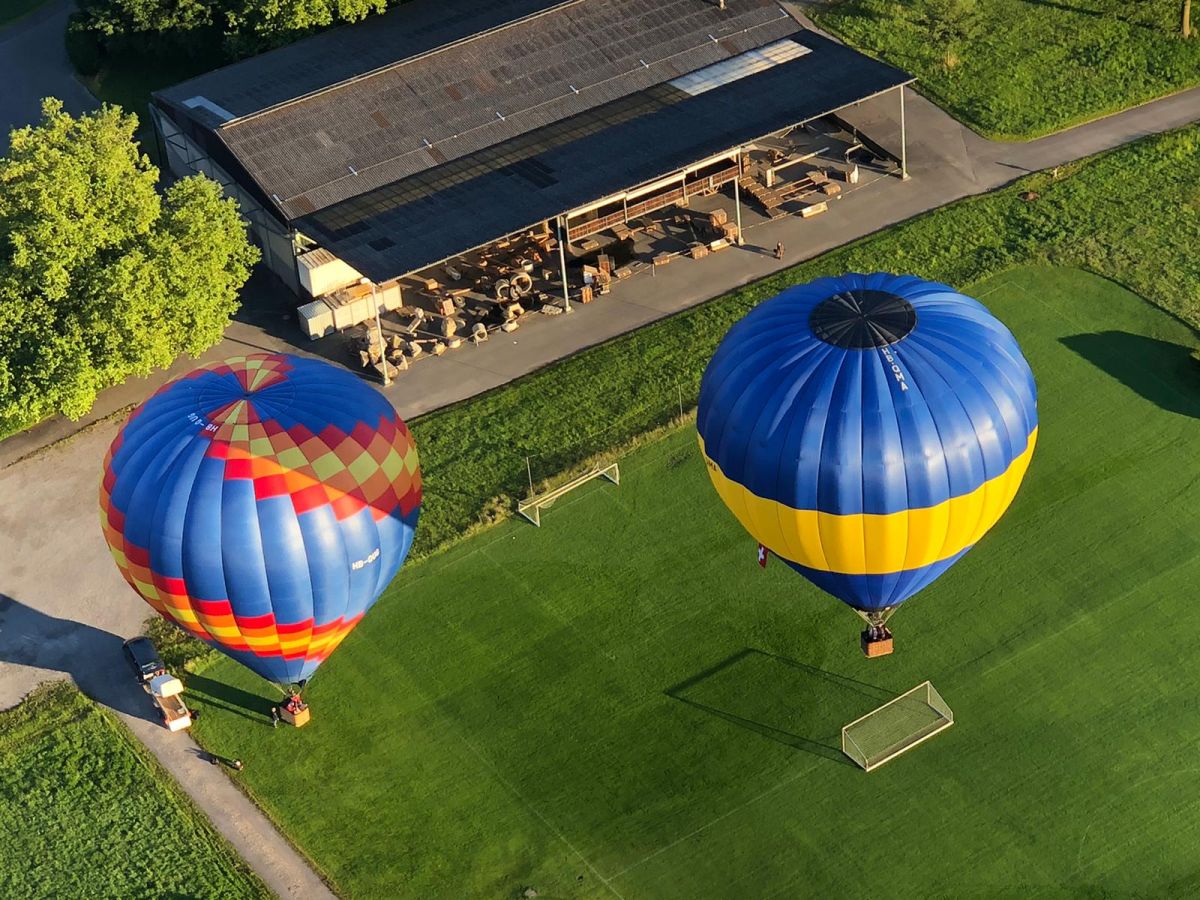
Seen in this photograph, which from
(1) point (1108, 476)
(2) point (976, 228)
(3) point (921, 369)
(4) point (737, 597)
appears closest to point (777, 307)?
(3) point (921, 369)

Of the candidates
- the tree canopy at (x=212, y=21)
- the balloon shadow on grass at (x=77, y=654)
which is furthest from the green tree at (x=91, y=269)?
the tree canopy at (x=212, y=21)

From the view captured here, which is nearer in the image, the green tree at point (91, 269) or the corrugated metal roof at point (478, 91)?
the green tree at point (91, 269)

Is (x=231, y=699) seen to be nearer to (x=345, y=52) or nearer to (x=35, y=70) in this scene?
(x=345, y=52)

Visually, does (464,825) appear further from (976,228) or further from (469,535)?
(976,228)

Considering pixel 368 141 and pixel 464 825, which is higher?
pixel 368 141

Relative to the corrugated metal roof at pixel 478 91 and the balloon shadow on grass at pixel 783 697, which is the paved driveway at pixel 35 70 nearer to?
the corrugated metal roof at pixel 478 91

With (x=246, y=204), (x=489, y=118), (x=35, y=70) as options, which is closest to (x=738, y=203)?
(x=489, y=118)

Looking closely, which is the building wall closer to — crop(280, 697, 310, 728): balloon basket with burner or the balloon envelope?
the balloon envelope
